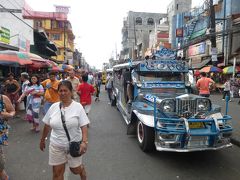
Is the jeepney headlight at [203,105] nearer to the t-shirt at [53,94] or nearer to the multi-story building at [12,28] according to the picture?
the t-shirt at [53,94]

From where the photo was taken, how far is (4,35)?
50.4 ft

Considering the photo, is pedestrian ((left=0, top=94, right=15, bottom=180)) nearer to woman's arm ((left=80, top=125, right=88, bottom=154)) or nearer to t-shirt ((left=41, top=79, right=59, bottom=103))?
woman's arm ((left=80, top=125, right=88, bottom=154))

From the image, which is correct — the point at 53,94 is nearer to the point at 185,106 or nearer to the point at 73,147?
the point at 185,106

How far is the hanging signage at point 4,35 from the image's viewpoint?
14.9 meters

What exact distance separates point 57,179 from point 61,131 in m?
0.66

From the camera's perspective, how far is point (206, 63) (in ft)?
78.2

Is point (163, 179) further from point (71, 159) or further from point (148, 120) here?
point (71, 159)

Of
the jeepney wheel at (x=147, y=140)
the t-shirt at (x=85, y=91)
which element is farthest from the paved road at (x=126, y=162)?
the t-shirt at (x=85, y=91)

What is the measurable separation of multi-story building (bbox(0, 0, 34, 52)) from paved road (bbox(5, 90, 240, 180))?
34.8 ft

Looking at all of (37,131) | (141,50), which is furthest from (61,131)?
(141,50)

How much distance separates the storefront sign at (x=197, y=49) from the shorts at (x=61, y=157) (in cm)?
2434

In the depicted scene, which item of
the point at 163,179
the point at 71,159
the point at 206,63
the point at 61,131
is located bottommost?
the point at 163,179

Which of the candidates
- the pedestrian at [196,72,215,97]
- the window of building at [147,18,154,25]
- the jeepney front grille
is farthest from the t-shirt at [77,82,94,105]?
the window of building at [147,18,154,25]

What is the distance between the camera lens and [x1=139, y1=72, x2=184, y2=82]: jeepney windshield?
7234 mm
